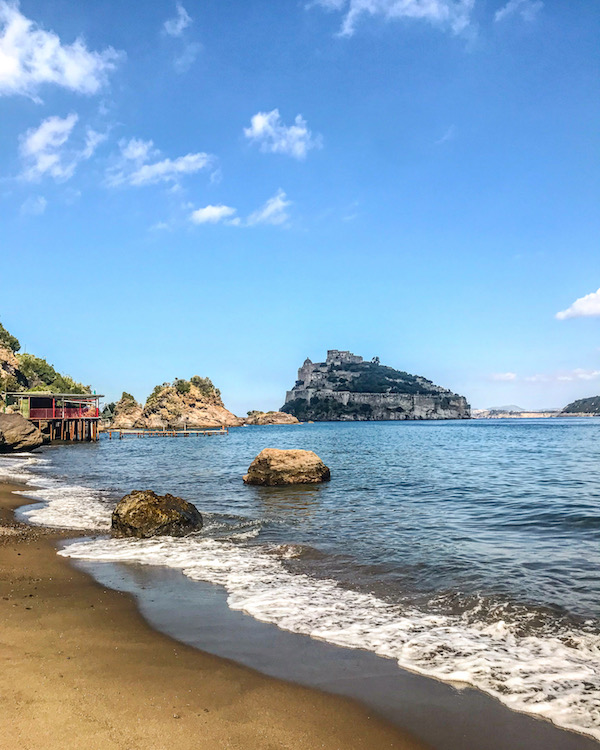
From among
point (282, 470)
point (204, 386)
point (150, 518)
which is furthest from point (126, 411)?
point (150, 518)

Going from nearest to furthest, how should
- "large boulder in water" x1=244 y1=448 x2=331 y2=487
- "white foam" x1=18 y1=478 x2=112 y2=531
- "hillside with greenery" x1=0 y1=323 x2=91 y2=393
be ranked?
"white foam" x1=18 y1=478 x2=112 y2=531, "large boulder in water" x1=244 y1=448 x2=331 y2=487, "hillside with greenery" x1=0 y1=323 x2=91 y2=393

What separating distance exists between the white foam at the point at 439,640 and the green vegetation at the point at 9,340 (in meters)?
151

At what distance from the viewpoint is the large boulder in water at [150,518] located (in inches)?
479

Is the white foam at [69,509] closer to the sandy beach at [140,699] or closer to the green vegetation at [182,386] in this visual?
the sandy beach at [140,699]

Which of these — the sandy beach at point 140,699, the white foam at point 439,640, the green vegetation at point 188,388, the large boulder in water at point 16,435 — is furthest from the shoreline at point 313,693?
the green vegetation at point 188,388

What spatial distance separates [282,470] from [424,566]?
43.4 feet

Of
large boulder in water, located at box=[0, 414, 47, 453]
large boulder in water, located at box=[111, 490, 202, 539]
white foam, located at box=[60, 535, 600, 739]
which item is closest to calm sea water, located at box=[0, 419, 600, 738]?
white foam, located at box=[60, 535, 600, 739]

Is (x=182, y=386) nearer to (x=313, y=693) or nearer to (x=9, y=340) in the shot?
(x=9, y=340)

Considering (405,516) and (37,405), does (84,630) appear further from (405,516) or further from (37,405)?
(37,405)

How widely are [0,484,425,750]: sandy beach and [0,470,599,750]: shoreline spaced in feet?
0.05

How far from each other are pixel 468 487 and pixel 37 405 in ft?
225

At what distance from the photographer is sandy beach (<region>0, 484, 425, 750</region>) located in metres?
3.81

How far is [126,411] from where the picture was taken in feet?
596

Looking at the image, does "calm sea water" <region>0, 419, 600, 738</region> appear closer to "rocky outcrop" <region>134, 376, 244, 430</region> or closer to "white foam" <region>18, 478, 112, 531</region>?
"white foam" <region>18, 478, 112, 531</region>
